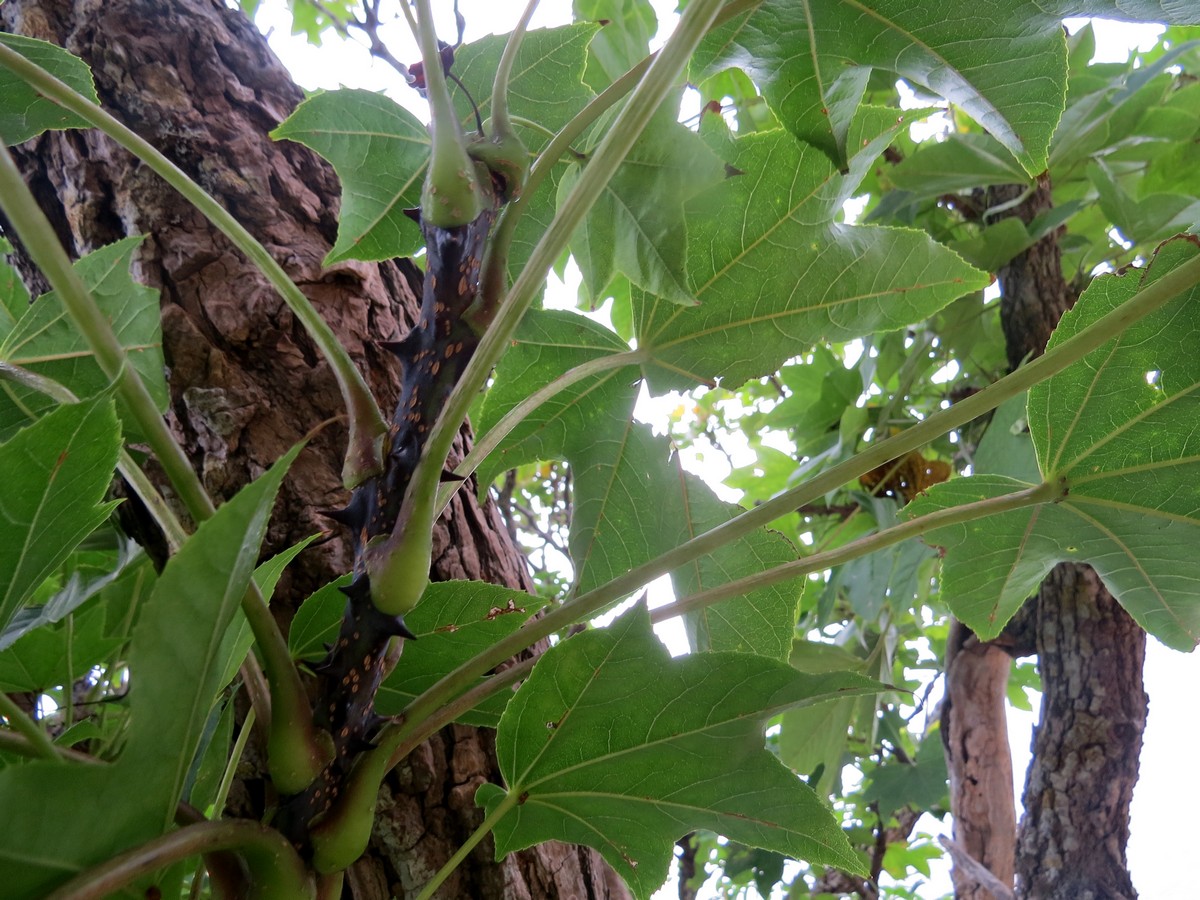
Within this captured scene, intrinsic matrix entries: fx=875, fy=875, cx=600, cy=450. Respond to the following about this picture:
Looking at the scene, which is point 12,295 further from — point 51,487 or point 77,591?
point 51,487

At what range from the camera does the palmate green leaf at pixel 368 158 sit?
48 centimetres

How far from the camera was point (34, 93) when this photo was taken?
46 centimetres

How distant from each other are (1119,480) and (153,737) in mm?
496

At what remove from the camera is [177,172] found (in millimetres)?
415

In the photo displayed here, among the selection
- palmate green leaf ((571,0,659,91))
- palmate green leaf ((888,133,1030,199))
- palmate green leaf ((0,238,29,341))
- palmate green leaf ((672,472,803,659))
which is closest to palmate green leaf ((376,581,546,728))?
palmate green leaf ((672,472,803,659))

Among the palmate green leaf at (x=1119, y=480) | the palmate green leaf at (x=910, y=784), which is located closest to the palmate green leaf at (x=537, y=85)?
the palmate green leaf at (x=1119, y=480)

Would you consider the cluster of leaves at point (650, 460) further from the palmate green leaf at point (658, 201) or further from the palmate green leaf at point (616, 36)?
the palmate green leaf at point (616, 36)

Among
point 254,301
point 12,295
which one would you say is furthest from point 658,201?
point 12,295

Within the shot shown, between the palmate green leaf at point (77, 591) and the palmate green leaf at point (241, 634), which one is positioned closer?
the palmate green leaf at point (241, 634)

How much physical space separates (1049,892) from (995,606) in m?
0.67

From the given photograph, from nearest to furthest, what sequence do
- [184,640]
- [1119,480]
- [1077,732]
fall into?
[184,640] → [1119,480] → [1077,732]

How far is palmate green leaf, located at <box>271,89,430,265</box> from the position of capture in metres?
0.48

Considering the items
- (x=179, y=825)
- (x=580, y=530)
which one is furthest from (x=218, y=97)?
(x=179, y=825)

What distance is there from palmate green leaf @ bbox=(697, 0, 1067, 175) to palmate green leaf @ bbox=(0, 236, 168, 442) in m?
0.36
